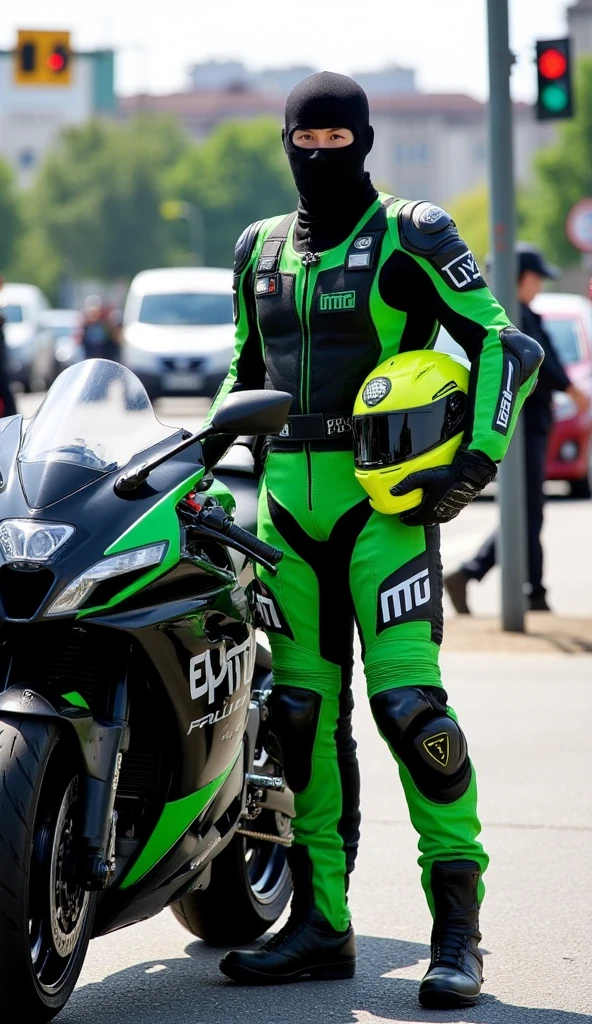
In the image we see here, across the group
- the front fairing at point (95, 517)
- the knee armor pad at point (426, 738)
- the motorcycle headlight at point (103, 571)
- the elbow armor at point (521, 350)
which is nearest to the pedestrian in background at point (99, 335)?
the elbow armor at point (521, 350)

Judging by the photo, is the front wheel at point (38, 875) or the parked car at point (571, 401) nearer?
the front wheel at point (38, 875)

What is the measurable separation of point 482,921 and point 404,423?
4.74ft

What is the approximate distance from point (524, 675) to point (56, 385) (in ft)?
16.5

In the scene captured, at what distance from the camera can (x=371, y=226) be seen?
429 cm

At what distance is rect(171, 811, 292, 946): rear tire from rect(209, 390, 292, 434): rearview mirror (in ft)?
4.01

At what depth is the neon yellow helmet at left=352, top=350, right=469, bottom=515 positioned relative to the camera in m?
4.09

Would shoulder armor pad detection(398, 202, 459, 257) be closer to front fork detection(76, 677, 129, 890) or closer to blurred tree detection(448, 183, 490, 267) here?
front fork detection(76, 677, 129, 890)

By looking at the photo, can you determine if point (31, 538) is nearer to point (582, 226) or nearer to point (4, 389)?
point (4, 389)

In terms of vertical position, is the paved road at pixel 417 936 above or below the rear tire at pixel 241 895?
below

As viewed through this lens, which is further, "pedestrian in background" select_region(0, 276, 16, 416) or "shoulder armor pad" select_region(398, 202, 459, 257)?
"pedestrian in background" select_region(0, 276, 16, 416)

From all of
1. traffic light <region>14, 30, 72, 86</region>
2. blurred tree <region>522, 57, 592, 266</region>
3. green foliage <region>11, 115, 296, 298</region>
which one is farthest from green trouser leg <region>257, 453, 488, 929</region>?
green foliage <region>11, 115, 296, 298</region>

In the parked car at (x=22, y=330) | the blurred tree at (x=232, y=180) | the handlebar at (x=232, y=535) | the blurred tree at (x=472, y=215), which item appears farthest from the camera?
the blurred tree at (x=232, y=180)

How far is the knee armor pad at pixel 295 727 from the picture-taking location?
4273mm

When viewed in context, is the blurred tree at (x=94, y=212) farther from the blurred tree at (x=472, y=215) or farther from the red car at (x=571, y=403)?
the red car at (x=571, y=403)
